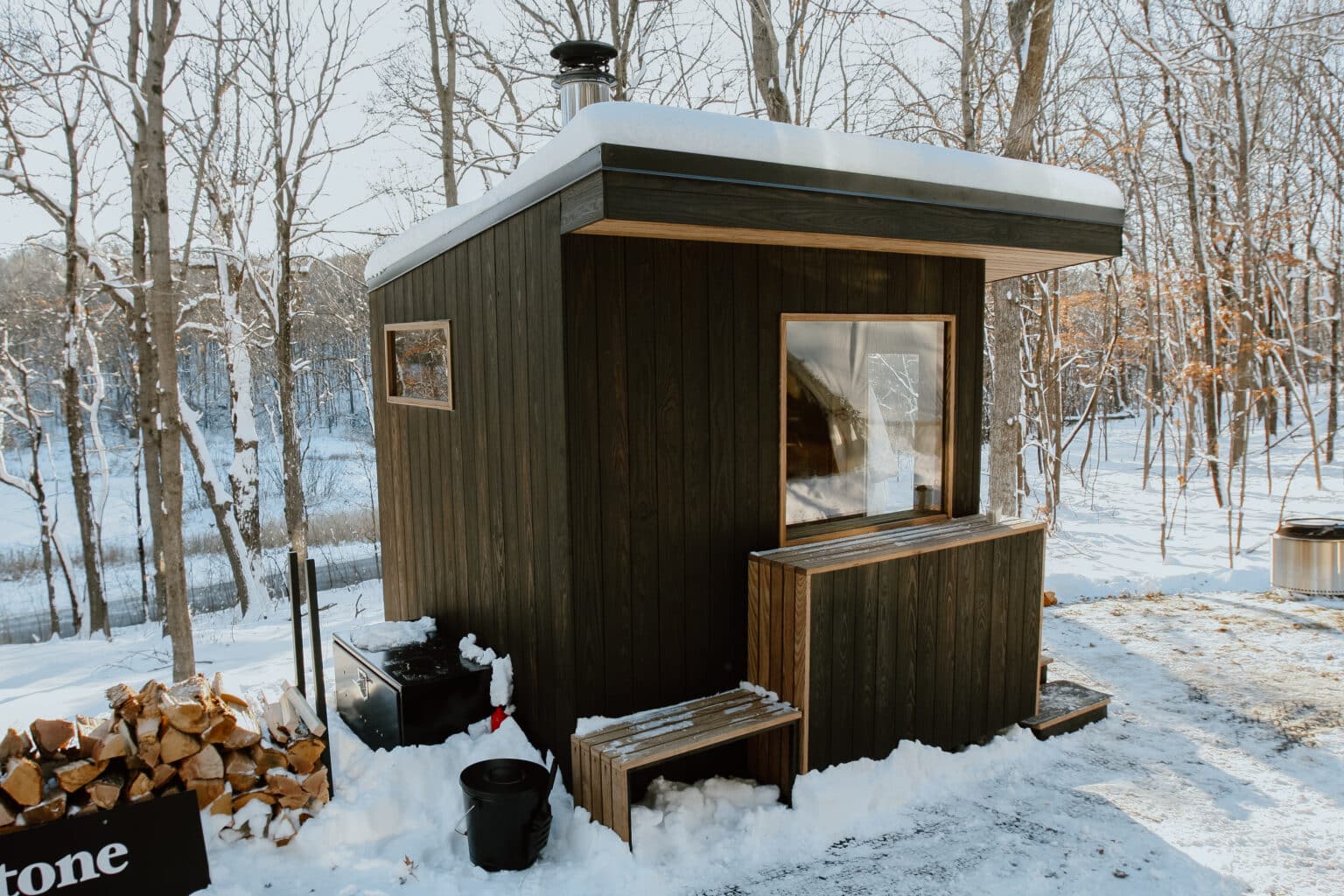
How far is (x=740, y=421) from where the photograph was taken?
3592mm

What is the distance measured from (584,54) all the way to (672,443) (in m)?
1.88

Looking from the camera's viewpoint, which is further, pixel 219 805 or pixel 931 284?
pixel 931 284

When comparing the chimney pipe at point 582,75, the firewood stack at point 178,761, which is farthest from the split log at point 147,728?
the chimney pipe at point 582,75

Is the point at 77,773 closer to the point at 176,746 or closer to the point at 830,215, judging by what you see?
the point at 176,746

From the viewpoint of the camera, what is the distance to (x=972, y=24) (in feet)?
33.9

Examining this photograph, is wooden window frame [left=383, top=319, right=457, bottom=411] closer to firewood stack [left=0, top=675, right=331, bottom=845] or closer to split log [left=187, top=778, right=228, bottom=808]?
firewood stack [left=0, top=675, right=331, bottom=845]

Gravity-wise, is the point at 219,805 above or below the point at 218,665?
above

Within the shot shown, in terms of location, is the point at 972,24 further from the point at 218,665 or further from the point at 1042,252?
the point at 218,665

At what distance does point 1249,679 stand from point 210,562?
17.4 m

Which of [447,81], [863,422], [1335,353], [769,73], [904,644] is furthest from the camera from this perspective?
[1335,353]

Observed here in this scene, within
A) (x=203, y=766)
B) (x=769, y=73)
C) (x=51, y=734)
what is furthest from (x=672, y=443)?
(x=769, y=73)

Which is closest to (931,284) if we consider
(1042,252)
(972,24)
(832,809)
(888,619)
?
(1042,252)

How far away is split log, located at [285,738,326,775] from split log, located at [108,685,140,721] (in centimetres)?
54

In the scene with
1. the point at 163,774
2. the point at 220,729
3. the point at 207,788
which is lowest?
the point at 207,788
